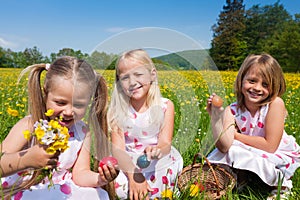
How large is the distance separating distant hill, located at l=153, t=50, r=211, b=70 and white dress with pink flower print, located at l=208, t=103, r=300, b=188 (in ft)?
2.52

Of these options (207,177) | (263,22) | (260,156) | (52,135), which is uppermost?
(263,22)

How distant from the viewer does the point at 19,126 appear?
1980 mm

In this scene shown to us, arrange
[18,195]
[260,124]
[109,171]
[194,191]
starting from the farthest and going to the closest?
[260,124]
[194,191]
[18,195]
[109,171]

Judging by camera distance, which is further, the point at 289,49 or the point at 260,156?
the point at 289,49

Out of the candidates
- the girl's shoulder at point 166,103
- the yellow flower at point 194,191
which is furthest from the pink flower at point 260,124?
the yellow flower at point 194,191

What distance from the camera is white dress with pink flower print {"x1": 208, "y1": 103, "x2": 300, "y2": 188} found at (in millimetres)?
2367

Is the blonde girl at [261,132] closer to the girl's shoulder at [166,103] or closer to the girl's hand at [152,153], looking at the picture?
the girl's shoulder at [166,103]

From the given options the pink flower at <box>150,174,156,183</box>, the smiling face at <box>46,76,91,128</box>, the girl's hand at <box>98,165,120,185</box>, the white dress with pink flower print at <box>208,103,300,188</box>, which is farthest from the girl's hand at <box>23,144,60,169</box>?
the white dress with pink flower print at <box>208,103,300,188</box>

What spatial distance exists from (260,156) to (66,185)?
1.30m

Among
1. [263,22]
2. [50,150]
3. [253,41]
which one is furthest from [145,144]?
[263,22]

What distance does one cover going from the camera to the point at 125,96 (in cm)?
208

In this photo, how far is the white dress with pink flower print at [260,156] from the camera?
2.37 meters

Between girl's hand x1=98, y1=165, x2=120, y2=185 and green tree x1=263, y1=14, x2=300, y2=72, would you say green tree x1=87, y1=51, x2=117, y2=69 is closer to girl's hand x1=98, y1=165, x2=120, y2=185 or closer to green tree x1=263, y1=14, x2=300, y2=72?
girl's hand x1=98, y1=165, x2=120, y2=185

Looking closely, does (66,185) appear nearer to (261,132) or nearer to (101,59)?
(101,59)
